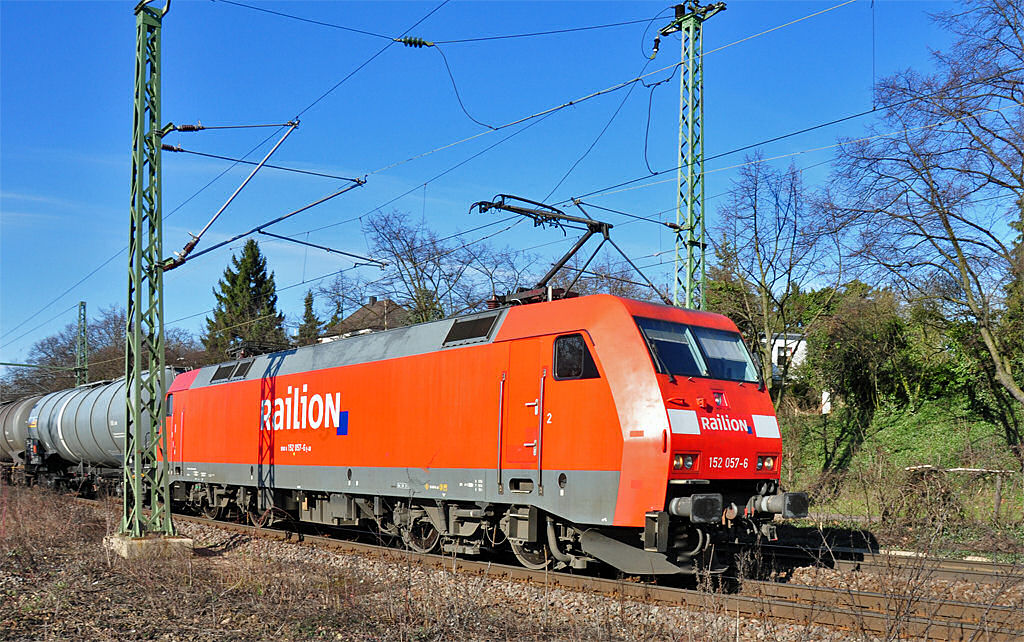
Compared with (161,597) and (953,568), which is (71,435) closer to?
(161,597)

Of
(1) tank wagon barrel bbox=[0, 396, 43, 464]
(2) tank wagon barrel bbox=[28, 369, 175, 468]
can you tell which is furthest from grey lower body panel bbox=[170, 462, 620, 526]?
(1) tank wagon barrel bbox=[0, 396, 43, 464]

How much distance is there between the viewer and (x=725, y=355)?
442 inches

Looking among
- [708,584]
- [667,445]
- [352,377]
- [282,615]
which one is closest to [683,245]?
[352,377]

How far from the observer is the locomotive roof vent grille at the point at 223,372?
19.2 m

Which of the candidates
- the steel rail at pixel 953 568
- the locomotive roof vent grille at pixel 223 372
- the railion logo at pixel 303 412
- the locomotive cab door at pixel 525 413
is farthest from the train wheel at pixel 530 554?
the locomotive roof vent grille at pixel 223 372

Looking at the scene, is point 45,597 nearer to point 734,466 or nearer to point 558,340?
point 558,340

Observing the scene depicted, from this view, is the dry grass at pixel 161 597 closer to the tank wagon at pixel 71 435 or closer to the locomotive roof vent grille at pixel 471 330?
the locomotive roof vent grille at pixel 471 330

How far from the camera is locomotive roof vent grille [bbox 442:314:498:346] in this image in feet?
39.9

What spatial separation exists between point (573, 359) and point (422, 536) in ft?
15.6

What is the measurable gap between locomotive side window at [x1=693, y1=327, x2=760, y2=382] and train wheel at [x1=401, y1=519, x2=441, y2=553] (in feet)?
16.3

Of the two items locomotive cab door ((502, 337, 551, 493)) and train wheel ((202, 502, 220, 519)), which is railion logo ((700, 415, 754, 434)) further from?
train wheel ((202, 502, 220, 519))

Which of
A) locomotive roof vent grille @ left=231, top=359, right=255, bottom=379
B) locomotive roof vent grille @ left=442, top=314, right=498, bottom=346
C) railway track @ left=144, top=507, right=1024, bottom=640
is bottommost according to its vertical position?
railway track @ left=144, top=507, right=1024, bottom=640

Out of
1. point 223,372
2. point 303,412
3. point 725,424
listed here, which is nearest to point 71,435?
point 223,372

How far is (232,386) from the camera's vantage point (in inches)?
740
